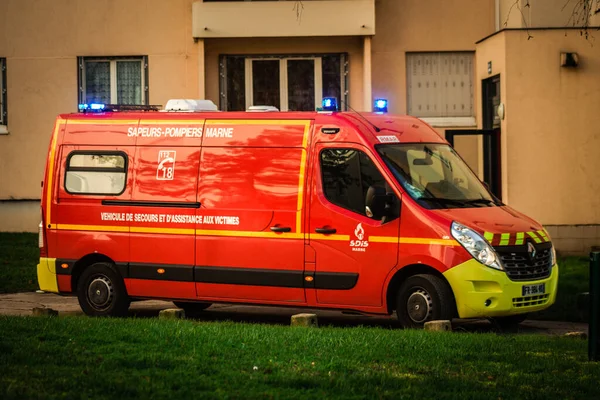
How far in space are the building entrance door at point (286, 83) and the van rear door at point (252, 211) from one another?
13.6 meters

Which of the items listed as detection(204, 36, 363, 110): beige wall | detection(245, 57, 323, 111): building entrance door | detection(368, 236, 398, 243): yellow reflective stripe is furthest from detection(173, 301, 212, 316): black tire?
detection(204, 36, 363, 110): beige wall

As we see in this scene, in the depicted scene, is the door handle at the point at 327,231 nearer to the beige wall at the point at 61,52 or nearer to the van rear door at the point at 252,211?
the van rear door at the point at 252,211

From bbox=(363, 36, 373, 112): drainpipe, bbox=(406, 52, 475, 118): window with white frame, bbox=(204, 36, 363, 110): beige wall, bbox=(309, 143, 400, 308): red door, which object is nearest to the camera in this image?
bbox=(309, 143, 400, 308): red door

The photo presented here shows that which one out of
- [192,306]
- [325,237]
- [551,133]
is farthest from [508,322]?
[551,133]

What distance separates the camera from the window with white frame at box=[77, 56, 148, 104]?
A: 2866 centimetres

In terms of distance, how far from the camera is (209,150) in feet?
48.3

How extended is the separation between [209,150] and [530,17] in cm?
1291

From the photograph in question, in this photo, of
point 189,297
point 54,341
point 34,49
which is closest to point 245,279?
point 189,297

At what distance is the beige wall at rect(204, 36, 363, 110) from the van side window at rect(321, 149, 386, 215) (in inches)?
566

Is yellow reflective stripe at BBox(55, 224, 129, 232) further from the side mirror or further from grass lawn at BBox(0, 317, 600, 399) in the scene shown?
the side mirror

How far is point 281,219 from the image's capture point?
14.1 meters

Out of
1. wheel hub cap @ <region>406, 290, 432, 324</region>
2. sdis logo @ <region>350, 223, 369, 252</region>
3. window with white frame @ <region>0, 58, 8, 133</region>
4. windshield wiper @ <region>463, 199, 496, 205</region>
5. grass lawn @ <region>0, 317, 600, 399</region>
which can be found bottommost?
grass lawn @ <region>0, 317, 600, 399</region>

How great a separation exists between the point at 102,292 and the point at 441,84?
48.8ft

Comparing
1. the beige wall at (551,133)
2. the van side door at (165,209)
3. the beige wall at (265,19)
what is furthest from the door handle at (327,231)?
the beige wall at (265,19)
